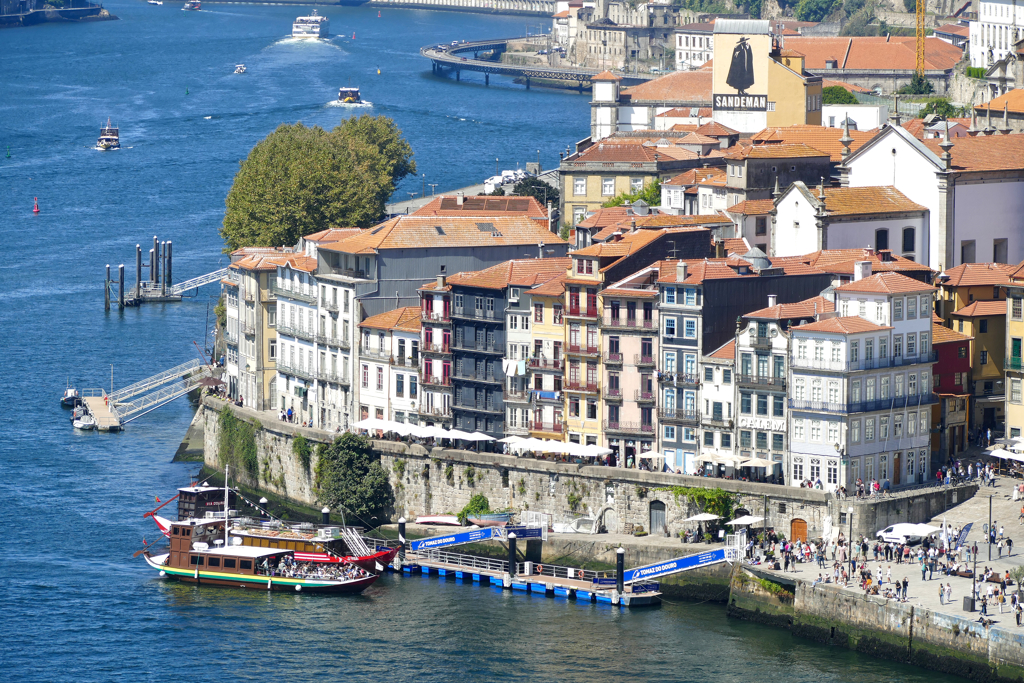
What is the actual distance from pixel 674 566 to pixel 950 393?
1782 cm

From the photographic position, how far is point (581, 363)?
105 m

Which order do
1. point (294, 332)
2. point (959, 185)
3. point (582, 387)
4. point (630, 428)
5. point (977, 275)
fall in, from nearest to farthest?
point (630, 428)
point (582, 387)
point (977, 275)
point (294, 332)
point (959, 185)

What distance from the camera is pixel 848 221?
117 meters

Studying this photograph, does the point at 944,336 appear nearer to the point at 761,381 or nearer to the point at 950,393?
the point at 950,393

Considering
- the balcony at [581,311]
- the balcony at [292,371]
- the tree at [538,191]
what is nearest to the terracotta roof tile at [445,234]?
the balcony at [292,371]

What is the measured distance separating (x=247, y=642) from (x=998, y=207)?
51.0 meters

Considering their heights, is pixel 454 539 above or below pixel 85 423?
below

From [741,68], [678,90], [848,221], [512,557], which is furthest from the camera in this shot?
[678,90]

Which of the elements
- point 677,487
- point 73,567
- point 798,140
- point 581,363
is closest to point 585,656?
point 677,487

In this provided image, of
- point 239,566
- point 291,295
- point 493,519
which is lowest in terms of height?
point 239,566

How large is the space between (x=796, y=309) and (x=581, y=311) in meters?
10.7

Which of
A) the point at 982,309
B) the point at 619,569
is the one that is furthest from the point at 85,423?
the point at 982,309

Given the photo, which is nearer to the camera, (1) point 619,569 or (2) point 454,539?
(1) point 619,569

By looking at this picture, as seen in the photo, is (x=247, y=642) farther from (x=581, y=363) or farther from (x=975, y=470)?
(x=975, y=470)
